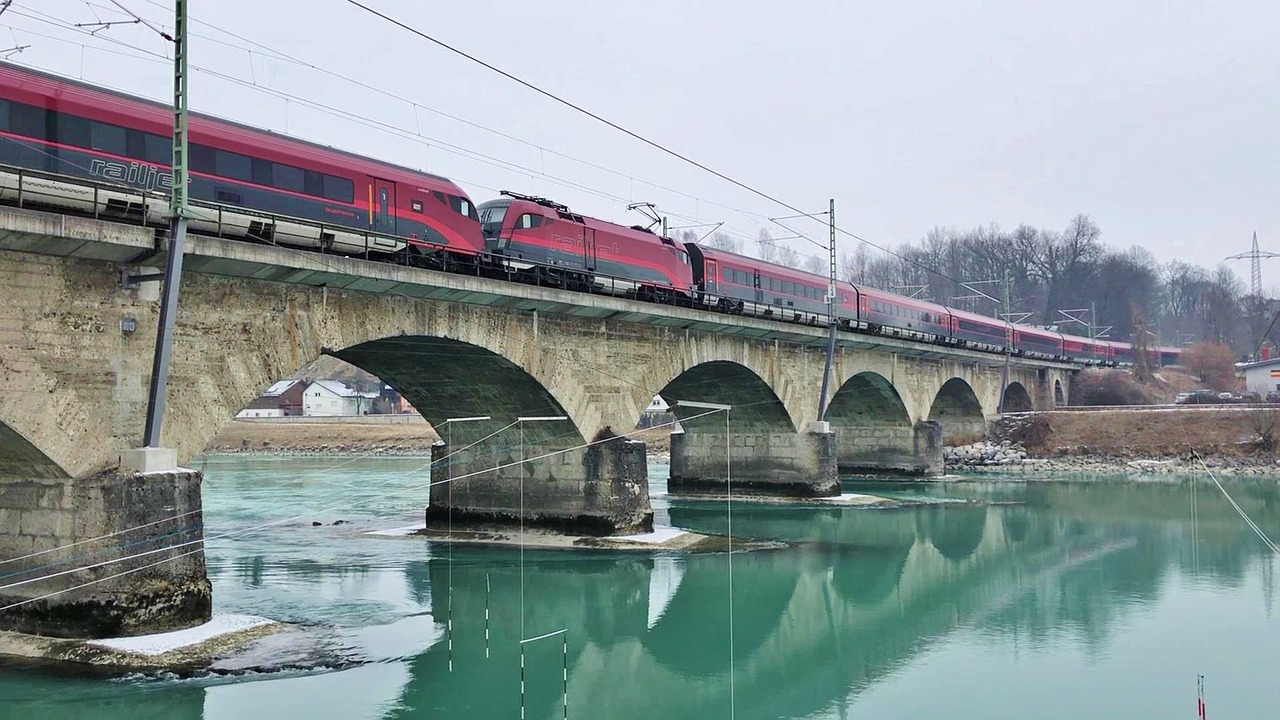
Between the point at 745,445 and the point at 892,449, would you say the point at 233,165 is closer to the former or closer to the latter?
the point at 745,445

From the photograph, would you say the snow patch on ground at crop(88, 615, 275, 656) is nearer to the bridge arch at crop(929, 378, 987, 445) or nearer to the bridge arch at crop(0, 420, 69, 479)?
the bridge arch at crop(0, 420, 69, 479)

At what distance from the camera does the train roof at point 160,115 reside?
18.8 metres

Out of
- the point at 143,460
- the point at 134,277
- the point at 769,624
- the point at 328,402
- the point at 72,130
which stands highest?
the point at 72,130

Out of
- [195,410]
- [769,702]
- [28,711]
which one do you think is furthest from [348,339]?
[769,702]

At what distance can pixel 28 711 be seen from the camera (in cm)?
1495

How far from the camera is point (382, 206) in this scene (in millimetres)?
25844

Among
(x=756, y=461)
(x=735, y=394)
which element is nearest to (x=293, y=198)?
(x=735, y=394)

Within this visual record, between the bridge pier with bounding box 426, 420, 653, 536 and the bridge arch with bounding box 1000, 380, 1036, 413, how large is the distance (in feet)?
156

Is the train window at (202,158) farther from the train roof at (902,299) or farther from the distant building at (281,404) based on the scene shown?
the distant building at (281,404)

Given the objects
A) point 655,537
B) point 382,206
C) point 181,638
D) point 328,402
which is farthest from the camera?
point 328,402

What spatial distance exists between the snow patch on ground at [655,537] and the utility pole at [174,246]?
1458 cm

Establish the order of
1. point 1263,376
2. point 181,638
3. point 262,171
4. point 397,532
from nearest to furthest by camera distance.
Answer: point 181,638 → point 262,171 → point 397,532 → point 1263,376

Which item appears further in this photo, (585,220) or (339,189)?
(585,220)

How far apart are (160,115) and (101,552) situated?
872 centimetres
